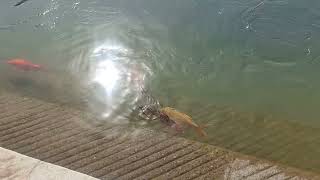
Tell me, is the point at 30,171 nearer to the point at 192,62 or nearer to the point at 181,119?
the point at 181,119

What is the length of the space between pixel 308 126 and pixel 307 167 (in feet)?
2.95

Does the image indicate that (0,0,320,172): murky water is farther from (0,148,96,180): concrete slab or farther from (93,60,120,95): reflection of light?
(0,148,96,180): concrete slab

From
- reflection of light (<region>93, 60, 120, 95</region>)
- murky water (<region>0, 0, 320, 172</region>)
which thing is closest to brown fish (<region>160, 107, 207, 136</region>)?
murky water (<region>0, 0, 320, 172</region>)

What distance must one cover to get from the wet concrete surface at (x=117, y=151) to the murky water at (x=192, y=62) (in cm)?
46

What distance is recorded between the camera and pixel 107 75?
7.59 metres

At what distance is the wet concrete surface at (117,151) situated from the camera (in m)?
5.23

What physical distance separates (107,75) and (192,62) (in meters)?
1.39

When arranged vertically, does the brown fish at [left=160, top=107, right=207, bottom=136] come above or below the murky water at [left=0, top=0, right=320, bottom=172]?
below

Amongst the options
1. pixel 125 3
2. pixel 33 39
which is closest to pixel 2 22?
pixel 33 39

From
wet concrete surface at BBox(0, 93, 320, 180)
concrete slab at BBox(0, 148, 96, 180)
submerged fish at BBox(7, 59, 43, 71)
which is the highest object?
submerged fish at BBox(7, 59, 43, 71)

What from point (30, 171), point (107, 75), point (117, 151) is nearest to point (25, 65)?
point (107, 75)

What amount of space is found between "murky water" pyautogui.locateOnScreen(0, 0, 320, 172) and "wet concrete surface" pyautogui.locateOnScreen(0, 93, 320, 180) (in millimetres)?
455

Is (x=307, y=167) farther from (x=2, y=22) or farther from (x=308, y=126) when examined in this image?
(x=2, y=22)

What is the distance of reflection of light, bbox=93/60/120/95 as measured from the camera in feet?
24.3
